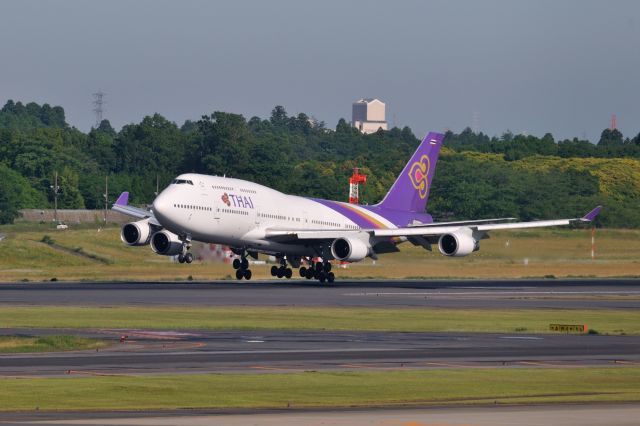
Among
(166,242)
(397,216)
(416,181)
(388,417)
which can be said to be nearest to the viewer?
(388,417)

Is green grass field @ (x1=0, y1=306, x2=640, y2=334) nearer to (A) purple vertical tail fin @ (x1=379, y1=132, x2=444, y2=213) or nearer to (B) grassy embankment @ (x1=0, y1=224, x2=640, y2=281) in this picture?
(B) grassy embankment @ (x1=0, y1=224, x2=640, y2=281)

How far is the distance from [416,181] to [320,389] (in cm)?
6225

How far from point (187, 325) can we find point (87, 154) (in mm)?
154980

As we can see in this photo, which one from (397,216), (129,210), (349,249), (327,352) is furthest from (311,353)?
(397,216)

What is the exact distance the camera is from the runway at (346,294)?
2389 inches

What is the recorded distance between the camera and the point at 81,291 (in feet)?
221

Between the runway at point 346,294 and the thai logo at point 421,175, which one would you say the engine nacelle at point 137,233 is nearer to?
the runway at point 346,294

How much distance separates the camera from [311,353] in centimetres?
3769

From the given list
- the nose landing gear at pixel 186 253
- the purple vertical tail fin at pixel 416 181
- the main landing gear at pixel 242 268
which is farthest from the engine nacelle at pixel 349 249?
the purple vertical tail fin at pixel 416 181

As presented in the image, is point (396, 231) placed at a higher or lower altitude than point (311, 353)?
higher

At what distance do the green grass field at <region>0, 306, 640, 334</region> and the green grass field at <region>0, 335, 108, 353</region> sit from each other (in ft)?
19.9

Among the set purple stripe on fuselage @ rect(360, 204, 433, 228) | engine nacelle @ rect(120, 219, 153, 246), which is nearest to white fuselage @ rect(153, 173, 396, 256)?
engine nacelle @ rect(120, 219, 153, 246)

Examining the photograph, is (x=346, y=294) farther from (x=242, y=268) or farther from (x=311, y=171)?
(x=311, y=171)

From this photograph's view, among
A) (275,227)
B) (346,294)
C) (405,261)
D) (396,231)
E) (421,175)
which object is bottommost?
(346,294)
